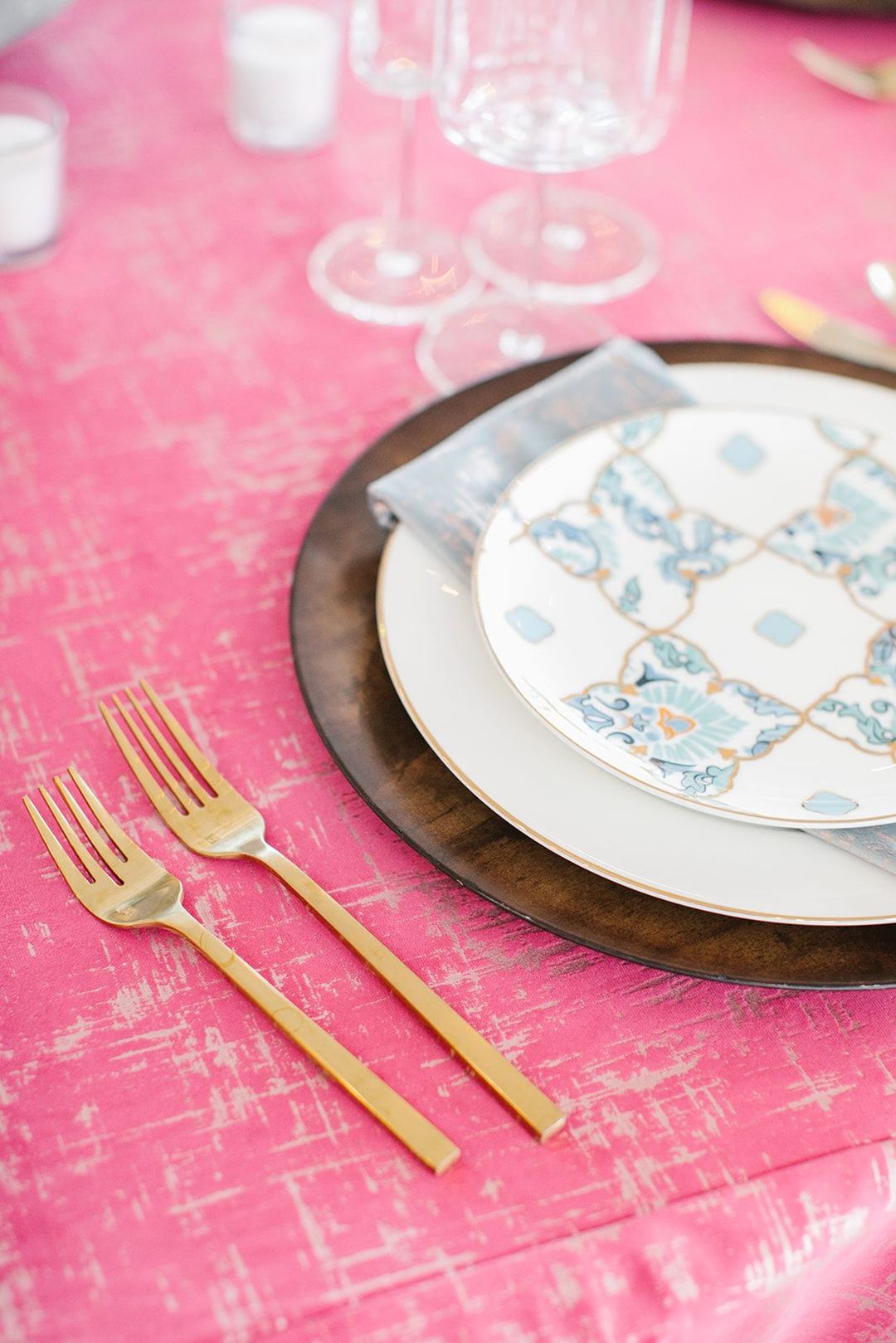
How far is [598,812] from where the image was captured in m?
0.55

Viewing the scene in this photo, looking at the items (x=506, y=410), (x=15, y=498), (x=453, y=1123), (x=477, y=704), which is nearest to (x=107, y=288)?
(x=15, y=498)

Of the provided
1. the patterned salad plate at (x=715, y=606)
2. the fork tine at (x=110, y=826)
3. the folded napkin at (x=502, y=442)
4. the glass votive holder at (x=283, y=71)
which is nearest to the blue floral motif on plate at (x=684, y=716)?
the patterned salad plate at (x=715, y=606)

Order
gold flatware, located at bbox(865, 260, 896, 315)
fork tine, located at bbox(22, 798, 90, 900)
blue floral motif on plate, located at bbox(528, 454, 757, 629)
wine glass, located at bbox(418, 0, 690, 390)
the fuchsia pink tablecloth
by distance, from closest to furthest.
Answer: the fuchsia pink tablecloth → fork tine, located at bbox(22, 798, 90, 900) → blue floral motif on plate, located at bbox(528, 454, 757, 629) → wine glass, located at bbox(418, 0, 690, 390) → gold flatware, located at bbox(865, 260, 896, 315)

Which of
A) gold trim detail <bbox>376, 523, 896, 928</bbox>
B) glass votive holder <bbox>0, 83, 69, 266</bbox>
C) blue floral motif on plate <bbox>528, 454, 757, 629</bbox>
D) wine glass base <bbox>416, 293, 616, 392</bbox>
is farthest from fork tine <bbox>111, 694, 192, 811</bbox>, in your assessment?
glass votive holder <bbox>0, 83, 69, 266</bbox>

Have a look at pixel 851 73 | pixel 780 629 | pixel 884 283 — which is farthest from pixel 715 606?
pixel 851 73

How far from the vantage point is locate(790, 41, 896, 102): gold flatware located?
3.60 ft

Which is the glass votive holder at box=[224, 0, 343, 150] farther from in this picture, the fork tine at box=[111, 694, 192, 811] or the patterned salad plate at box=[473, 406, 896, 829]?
the fork tine at box=[111, 694, 192, 811]

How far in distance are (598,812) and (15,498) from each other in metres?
0.40

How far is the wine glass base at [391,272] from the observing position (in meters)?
0.89

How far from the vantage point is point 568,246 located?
0.95m

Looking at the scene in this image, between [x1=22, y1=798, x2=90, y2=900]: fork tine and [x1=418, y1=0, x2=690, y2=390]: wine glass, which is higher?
[x1=418, y1=0, x2=690, y2=390]: wine glass

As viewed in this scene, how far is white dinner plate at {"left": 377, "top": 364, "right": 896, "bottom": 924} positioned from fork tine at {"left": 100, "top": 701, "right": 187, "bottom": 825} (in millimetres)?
118

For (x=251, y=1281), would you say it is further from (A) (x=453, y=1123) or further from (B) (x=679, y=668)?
(B) (x=679, y=668)

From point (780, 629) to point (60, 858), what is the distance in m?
0.36
